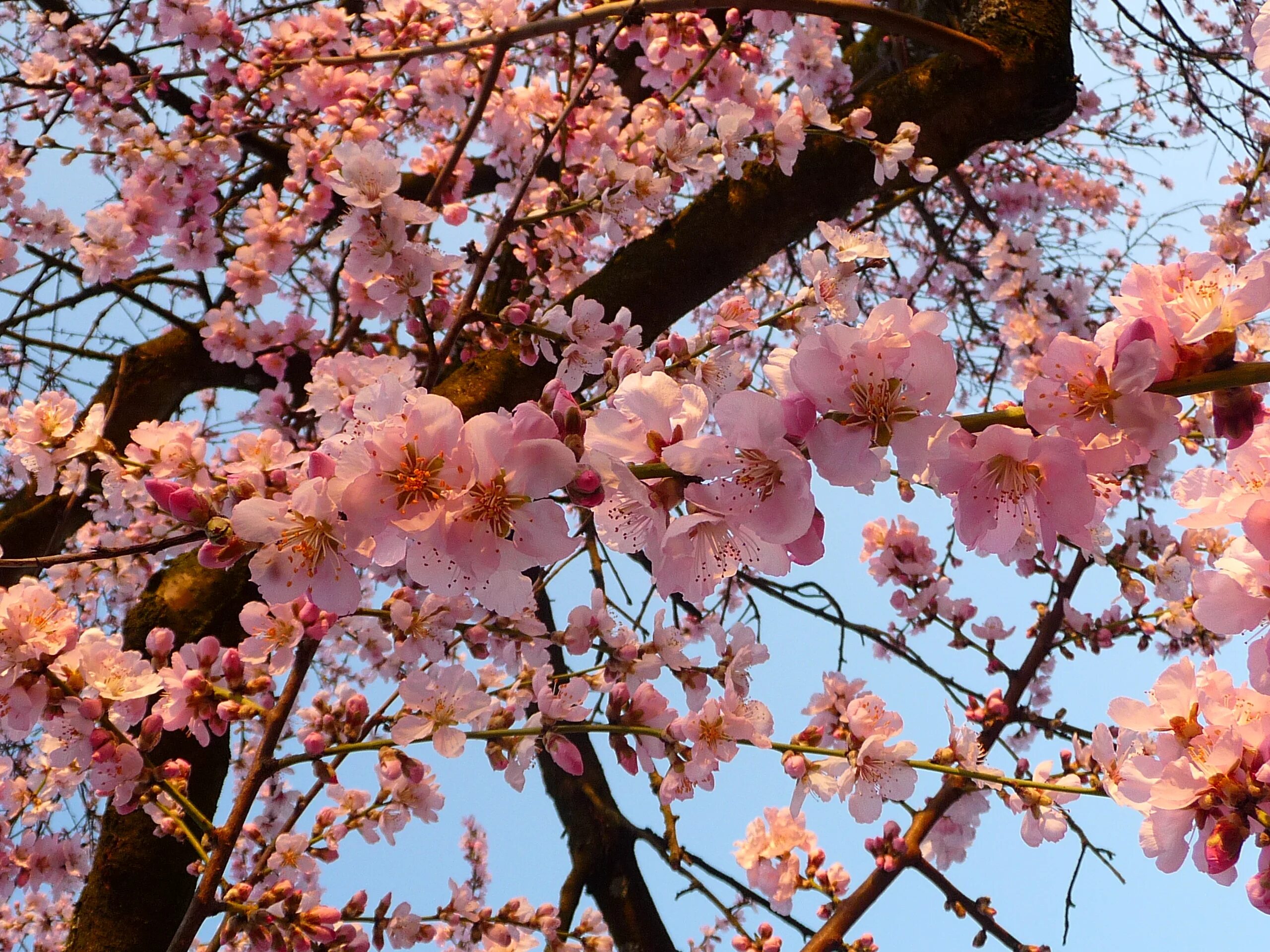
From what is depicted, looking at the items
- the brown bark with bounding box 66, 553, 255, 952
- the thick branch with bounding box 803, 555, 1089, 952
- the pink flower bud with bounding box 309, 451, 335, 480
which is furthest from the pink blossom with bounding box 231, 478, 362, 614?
the thick branch with bounding box 803, 555, 1089, 952

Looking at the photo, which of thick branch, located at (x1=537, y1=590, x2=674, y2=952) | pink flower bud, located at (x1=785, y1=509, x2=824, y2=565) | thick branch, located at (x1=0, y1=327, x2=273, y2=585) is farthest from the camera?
thick branch, located at (x1=537, y1=590, x2=674, y2=952)

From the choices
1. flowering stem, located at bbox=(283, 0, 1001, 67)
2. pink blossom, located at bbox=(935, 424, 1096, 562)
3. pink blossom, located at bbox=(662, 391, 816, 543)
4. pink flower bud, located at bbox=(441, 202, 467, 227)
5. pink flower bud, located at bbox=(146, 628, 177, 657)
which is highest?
flowering stem, located at bbox=(283, 0, 1001, 67)

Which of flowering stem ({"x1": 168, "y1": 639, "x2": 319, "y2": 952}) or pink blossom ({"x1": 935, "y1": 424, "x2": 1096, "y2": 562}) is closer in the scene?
pink blossom ({"x1": 935, "y1": 424, "x2": 1096, "y2": 562})

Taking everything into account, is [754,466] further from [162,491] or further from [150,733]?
[150,733]

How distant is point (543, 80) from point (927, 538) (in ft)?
7.86

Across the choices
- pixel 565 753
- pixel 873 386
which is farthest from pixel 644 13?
pixel 565 753

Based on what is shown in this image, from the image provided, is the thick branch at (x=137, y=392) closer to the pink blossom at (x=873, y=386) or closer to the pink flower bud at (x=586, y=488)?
the pink flower bud at (x=586, y=488)

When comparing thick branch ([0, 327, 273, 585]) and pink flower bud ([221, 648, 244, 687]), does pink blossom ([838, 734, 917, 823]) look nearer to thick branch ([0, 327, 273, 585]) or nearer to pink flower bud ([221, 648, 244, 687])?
pink flower bud ([221, 648, 244, 687])

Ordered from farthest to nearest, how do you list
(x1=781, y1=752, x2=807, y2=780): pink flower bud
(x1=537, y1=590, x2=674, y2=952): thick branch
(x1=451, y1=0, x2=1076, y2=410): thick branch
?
1. (x1=537, y1=590, x2=674, y2=952): thick branch
2. (x1=451, y1=0, x2=1076, y2=410): thick branch
3. (x1=781, y1=752, x2=807, y2=780): pink flower bud

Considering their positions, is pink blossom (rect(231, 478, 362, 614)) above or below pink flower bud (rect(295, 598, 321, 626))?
below

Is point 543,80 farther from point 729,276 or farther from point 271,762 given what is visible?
point 271,762

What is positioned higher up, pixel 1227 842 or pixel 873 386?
pixel 873 386

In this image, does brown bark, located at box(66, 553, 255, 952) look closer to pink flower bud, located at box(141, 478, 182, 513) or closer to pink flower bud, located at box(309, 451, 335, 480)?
pink flower bud, located at box(141, 478, 182, 513)

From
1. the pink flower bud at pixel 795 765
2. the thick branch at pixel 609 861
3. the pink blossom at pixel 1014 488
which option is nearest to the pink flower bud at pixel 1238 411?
the pink blossom at pixel 1014 488
